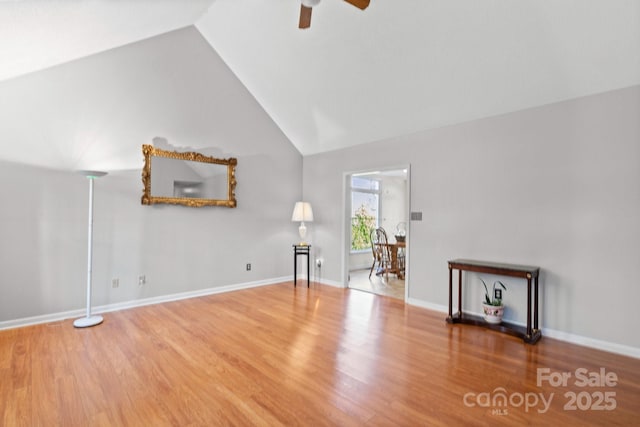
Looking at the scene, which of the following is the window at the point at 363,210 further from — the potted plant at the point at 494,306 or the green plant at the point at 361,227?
the potted plant at the point at 494,306

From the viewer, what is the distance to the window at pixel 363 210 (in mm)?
7277

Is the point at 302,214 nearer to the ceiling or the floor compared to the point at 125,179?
nearer to the floor

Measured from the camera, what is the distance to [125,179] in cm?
403

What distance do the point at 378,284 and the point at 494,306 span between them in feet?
8.01

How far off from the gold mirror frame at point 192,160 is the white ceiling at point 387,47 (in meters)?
1.31

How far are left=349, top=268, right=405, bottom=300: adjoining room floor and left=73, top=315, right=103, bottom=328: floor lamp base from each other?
3.57 meters

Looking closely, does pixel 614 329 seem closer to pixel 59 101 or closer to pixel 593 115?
pixel 593 115

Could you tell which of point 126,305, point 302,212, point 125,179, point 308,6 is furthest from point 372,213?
point 308,6

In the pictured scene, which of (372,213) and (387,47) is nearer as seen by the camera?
(387,47)

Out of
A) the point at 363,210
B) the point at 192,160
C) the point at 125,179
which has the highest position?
the point at 192,160

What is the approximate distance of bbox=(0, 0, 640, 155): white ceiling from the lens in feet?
8.20

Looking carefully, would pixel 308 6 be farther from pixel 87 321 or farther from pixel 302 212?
pixel 87 321

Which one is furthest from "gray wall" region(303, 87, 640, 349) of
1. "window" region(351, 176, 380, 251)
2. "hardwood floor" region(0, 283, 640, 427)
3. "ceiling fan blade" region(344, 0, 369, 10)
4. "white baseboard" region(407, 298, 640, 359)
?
"window" region(351, 176, 380, 251)

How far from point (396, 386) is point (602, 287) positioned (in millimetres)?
2259
